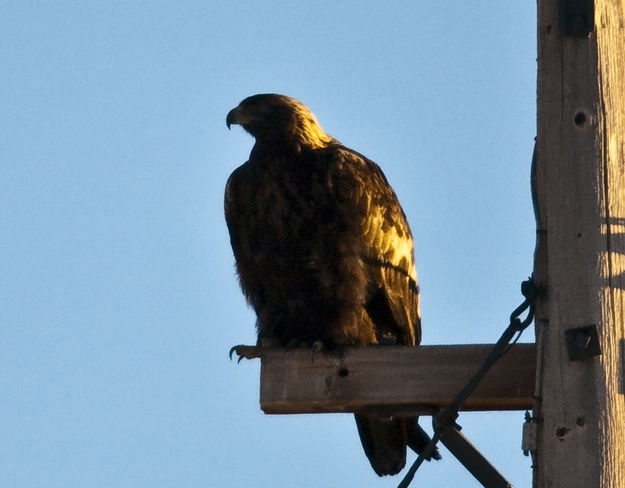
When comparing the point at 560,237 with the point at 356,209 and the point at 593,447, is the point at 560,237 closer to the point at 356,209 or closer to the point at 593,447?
the point at 593,447

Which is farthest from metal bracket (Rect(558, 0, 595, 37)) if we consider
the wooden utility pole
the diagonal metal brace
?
the diagonal metal brace

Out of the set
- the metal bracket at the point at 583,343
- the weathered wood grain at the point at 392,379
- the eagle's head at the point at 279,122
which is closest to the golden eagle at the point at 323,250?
the eagle's head at the point at 279,122

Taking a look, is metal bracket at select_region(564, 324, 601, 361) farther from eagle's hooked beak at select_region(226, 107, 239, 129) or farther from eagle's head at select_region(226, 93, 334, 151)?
eagle's hooked beak at select_region(226, 107, 239, 129)

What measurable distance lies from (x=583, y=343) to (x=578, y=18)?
3.48 ft

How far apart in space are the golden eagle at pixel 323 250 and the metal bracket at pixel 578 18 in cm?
293

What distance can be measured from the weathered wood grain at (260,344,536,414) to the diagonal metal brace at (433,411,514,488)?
0.73 feet

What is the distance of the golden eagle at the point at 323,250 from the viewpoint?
709cm

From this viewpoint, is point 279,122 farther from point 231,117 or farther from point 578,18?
point 578,18

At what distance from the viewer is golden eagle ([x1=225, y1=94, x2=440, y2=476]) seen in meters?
7.09

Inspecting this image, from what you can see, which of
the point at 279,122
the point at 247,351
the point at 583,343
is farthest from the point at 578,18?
the point at 279,122

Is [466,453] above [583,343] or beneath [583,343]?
beneath

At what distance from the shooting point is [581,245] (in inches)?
157

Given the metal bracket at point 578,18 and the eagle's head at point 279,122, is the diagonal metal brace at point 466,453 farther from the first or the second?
the eagle's head at point 279,122

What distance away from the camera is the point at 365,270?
712cm
